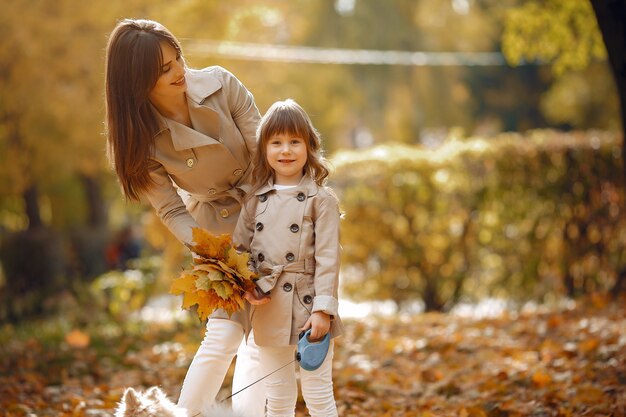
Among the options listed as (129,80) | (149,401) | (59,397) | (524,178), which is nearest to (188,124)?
(129,80)

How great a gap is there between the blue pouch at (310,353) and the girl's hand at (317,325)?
0.07 feet

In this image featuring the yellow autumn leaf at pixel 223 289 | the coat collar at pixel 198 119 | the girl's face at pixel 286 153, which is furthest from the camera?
the coat collar at pixel 198 119

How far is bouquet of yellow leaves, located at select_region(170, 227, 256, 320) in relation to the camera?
3.28 metres

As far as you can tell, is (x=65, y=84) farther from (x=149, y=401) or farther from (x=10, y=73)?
(x=149, y=401)

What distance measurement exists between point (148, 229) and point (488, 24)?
64.7ft

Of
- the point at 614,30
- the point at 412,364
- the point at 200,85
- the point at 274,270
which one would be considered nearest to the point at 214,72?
the point at 200,85

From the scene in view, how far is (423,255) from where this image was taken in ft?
31.3

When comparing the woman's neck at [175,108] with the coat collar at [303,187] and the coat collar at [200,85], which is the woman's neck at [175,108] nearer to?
the coat collar at [200,85]

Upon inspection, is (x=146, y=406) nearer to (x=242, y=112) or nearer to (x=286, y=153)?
(x=286, y=153)

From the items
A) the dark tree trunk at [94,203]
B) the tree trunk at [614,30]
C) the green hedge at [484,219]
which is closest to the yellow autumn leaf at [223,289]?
the tree trunk at [614,30]

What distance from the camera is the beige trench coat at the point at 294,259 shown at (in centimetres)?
339

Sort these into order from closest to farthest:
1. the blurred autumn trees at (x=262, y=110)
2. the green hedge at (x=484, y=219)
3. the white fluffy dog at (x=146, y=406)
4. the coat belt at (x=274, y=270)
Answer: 1. the white fluffy dog at (x=146, y=406)
2. the coat belt at (x=274, y=270)
3. the green hedge at (x=484, y=219)
4. the blurred autumn trees at (x=262, y=110)

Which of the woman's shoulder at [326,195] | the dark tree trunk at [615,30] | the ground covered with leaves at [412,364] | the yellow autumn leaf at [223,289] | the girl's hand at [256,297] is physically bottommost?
the ground covered with leaves at [412,364]

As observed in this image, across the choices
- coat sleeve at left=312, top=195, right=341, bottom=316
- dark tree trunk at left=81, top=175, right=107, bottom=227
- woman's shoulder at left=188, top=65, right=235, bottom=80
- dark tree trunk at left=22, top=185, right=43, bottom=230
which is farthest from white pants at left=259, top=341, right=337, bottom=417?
dark tree trunk at left=81, top=175, right=107, bottom=227
